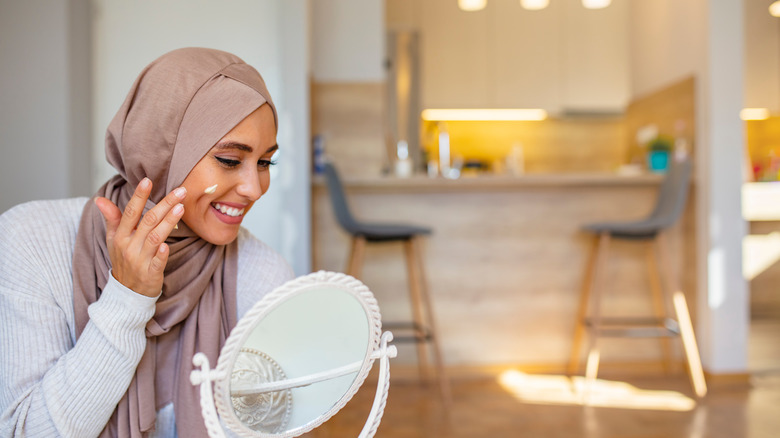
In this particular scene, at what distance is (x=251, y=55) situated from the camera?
7.70ft

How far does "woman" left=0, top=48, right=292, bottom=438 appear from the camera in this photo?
2.40 ft

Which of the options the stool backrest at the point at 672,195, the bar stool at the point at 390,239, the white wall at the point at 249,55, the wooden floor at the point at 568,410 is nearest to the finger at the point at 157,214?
the white wall at the point at 249,55

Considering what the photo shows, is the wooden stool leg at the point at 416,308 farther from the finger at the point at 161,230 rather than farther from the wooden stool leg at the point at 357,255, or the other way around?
the finger at the point at 161,230

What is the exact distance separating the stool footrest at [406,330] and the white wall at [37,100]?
1.62 metres

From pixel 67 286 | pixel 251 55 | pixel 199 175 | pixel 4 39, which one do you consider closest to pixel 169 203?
pixel 199 175

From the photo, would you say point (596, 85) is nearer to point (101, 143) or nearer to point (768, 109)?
point (768, 109)

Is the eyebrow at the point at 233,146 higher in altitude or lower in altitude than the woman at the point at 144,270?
higher

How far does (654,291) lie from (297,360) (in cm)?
301

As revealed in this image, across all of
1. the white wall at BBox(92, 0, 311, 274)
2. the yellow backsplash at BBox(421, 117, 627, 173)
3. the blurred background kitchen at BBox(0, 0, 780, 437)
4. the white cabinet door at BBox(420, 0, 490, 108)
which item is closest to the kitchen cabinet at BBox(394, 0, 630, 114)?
the white cabinet door at BBox(420, 0, 490, 108)

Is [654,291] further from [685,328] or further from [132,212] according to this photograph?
[132,212]

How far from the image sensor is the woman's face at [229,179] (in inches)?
33.7

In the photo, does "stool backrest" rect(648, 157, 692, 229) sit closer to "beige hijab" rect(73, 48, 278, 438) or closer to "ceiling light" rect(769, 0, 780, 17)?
"ceiling light" rect(769, 0, 780, 17)

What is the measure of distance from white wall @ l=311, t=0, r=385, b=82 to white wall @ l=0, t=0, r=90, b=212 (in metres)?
1.76

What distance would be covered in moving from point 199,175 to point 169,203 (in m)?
0.19
